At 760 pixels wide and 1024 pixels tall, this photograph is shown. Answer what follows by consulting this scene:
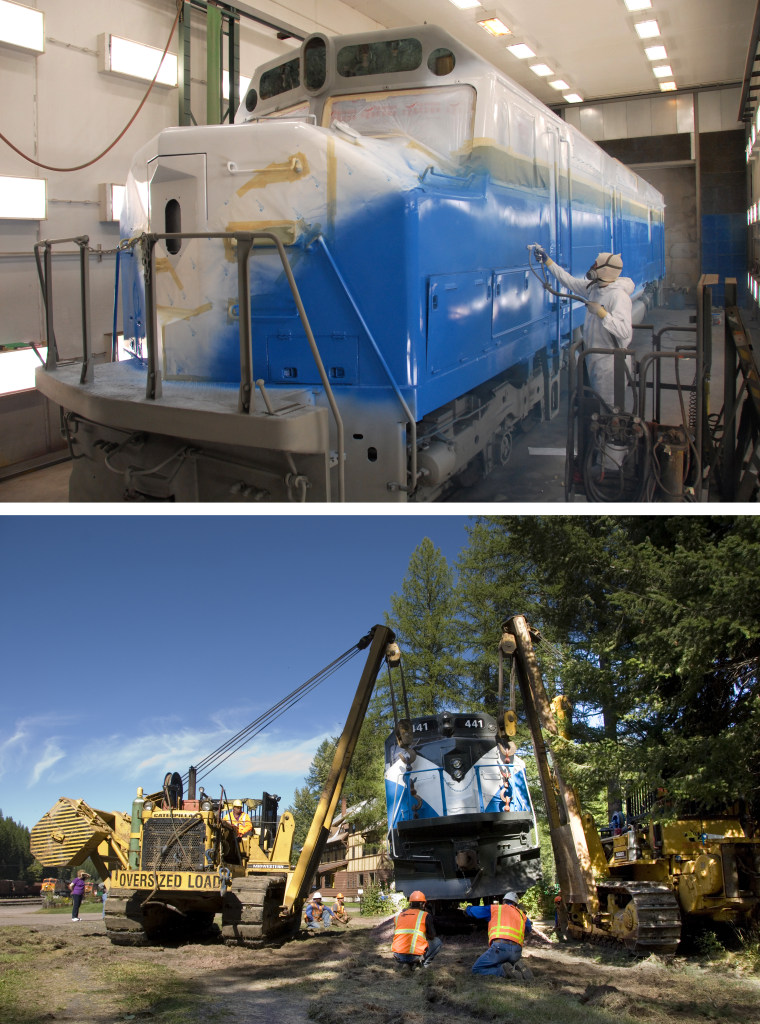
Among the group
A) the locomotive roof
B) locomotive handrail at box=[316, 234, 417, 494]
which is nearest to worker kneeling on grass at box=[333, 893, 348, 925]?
locomotive handrail at box=[316, 234, 417, 494]

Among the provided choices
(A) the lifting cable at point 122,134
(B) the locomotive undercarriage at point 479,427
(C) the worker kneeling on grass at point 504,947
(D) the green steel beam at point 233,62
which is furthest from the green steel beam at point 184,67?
(C) the worker kneeling on grass at point 504,947

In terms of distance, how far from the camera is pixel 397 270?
5.02m

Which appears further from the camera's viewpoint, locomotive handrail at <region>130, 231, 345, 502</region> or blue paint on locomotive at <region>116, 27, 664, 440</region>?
blue paint on locomotive at <region>116, 27, 664, 440</region>

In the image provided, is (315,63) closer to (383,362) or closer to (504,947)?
(383,362)

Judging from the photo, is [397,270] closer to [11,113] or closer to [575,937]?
[11,113]

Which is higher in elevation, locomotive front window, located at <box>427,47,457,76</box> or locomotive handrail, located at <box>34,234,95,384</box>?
locomotive front window, located at <box>427,47,457,76</box>

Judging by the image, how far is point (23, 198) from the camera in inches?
223

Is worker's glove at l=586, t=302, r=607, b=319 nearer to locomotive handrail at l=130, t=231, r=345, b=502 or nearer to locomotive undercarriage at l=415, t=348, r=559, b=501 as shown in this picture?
locomotive undercarriage at l=415, t=348, r=559, b=501

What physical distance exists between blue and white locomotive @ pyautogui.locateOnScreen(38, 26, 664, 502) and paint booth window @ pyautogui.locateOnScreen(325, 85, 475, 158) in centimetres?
1

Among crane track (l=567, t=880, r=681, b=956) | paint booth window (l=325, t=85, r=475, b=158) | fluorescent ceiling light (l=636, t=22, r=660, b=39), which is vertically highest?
fluorescent ceiling light (l=636, t=22, r=660, b=39)

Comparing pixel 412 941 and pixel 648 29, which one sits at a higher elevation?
pixel 648 29

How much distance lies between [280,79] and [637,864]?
615 cm

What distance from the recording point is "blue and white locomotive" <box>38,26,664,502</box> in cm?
493

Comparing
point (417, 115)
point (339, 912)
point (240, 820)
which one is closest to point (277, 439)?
point (417, 115)
